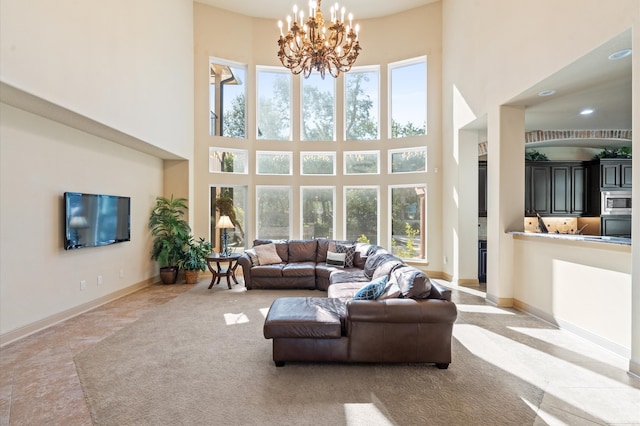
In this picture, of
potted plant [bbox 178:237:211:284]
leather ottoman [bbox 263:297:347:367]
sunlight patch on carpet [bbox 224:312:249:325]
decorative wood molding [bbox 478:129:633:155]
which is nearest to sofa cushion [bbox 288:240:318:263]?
potted plant [bbox 178:237:211:284]

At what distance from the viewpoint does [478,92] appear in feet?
18.4

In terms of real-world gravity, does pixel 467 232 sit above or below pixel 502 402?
above

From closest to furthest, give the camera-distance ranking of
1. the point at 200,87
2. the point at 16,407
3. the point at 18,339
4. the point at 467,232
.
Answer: the point at 16,407 → the point at 18,339 → the point at 467,232 → the point at 200,87

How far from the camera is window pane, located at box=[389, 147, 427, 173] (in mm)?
7480

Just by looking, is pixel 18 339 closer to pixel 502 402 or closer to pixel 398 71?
pixel 502 402

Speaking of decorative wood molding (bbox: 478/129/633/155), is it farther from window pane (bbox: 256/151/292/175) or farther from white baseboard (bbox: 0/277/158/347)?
white baseboard (bbox: 0/277/158/347)

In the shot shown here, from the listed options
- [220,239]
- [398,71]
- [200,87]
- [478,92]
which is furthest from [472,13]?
[220,239]

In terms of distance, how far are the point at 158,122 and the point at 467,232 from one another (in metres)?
6.05

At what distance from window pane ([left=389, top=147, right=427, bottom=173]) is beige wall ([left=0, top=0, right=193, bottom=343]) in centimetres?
480

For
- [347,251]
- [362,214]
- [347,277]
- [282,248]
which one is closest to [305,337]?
[347,277]

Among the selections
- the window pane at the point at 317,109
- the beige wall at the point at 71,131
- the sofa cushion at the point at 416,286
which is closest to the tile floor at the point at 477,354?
the beige wall at the point at 71,131

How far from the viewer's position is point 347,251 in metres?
6.45

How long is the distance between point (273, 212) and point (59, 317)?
456cm

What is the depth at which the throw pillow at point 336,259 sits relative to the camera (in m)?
6.31
